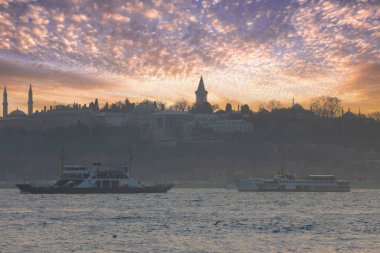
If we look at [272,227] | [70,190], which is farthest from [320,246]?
[70,190]

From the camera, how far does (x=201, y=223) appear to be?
7062cm

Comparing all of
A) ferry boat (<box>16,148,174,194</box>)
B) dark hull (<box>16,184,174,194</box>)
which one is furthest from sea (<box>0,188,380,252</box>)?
ferry boat (<box>16,148,174,194</box>)

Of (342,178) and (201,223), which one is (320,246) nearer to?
(201,223)

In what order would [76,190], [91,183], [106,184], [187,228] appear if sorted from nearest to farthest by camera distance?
[187,228]
[76,190]
[91,183]
[106,184]

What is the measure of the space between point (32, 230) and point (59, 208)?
91.1 feet

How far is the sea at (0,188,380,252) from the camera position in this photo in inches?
2083

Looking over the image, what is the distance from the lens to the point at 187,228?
Answer: 65.3 meters

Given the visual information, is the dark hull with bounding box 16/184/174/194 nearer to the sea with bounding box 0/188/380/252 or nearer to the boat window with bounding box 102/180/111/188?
the boat window with bounding box 102/180/111/188

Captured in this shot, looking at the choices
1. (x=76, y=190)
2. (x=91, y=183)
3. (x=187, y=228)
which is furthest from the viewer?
(x=91, y=183)

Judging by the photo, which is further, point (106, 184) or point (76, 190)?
point (106, 184)

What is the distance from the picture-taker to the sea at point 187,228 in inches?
2083

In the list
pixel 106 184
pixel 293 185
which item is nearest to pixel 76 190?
pixel 106 184

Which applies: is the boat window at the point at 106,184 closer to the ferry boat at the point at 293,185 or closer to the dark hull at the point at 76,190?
the dark hull at the point at 76,190

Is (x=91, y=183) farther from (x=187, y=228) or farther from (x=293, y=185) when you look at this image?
(x=187, y=228)
